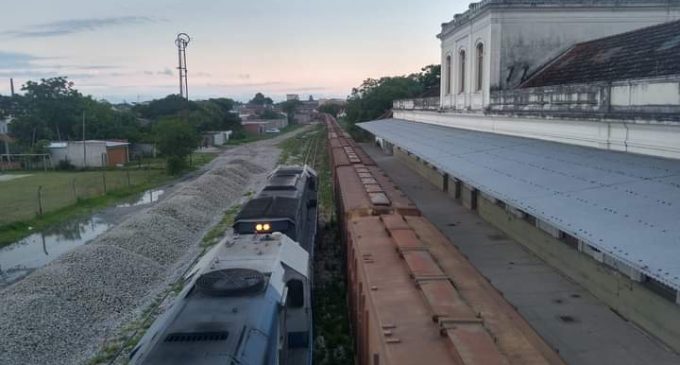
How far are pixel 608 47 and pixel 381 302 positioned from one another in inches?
588

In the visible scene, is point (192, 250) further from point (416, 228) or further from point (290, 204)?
point (416, 228)

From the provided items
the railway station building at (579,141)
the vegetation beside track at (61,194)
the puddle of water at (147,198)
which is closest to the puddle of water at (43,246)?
the vegetation beside track at (61,194)

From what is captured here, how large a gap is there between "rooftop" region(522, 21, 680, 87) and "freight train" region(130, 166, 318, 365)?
987 centimetres

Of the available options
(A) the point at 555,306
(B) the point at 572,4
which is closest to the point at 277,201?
(A) the point at 555,306

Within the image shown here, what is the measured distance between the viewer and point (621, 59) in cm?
1541

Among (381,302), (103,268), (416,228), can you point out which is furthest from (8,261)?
(381,302)

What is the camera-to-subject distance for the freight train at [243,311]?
5410 mm

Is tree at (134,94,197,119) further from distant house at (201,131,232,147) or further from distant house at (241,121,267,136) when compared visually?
distant house at (201,131,232,147)

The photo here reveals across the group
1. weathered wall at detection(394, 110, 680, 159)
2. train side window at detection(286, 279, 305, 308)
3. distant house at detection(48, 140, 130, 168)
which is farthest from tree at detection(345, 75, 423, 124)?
train side window at detection(286, 279, 305, 308)

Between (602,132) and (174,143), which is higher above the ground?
(602,132)

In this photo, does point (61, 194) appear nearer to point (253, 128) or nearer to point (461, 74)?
point (461, 74)

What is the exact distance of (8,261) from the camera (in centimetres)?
1797

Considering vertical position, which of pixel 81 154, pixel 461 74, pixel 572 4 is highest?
pixel 572 4

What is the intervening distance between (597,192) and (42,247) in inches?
766
